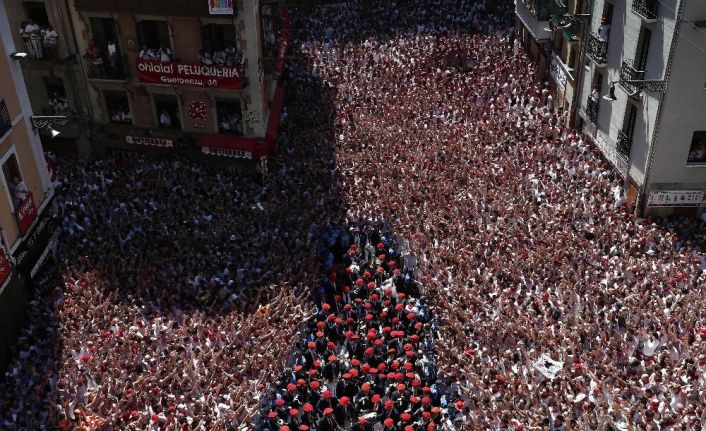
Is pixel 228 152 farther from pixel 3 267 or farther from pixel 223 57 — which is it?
pixel 3 267

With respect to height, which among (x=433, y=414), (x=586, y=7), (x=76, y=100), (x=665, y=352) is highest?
(x=586, y=7)

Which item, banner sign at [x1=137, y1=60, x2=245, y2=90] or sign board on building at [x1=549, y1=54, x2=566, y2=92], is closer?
banner sign at [x1=137, y1=60, x2=245, y2=90]

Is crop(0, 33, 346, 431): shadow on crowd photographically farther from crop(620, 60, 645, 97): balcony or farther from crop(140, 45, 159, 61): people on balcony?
crop(620, 60, 645, 97): balcony

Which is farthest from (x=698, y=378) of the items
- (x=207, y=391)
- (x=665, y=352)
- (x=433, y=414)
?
(x=207, y=391)

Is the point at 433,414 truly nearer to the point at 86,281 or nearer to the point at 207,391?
the point at 207,391

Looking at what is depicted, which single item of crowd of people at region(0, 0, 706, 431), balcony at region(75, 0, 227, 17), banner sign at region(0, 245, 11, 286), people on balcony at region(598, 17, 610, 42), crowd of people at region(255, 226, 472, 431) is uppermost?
balcony at region(75, 0, 227, 17)

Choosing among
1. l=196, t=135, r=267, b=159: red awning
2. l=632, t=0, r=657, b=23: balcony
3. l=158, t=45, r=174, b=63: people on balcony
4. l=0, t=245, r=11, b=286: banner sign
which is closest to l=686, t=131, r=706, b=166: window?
l=632, t=0, r=657, b=23: balcony

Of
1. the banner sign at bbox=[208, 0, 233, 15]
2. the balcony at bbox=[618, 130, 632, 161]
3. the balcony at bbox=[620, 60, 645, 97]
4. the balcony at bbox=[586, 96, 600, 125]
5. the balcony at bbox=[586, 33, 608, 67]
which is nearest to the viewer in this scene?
the balcony at bbox=[620, 60, 645, 97]
